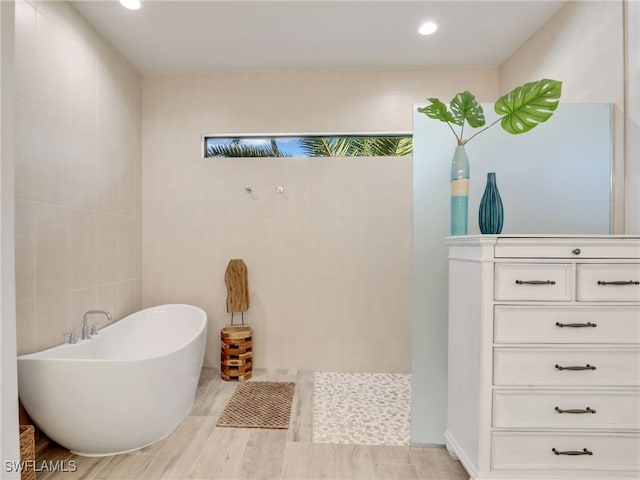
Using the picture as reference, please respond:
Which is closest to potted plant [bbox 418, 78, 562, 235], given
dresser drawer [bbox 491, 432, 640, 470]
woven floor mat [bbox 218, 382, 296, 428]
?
dresser drawer [bbox 491, 432, 640, 470]

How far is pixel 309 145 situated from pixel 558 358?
7.88 ft

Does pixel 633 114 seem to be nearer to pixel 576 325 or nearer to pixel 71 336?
pixel 576 325

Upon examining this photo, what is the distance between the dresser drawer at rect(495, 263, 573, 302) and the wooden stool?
2063 millimetres

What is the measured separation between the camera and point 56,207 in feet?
6.72

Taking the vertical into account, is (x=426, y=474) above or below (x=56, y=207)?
below

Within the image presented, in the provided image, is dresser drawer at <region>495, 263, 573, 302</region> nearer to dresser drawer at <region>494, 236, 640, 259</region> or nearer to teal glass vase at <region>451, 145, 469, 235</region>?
dresser drawer at <region>494, 236, 640, 259</region>

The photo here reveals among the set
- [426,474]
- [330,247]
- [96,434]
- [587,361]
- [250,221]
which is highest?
[250,221]

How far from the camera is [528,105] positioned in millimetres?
1580

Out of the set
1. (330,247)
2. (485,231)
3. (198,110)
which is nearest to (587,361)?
(485,231)

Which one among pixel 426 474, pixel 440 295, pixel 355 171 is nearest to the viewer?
pixel 426 474

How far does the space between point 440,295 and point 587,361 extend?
0.69m

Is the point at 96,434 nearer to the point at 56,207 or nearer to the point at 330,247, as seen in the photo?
the point at 56,207

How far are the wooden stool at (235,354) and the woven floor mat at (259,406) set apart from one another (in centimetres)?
11

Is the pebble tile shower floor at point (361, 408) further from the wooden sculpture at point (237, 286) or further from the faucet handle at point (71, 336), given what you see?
the faucet handle at point (71, 336)
